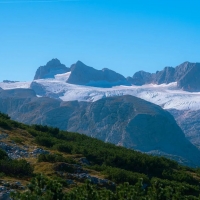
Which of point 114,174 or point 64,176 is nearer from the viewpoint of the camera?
point 64,176

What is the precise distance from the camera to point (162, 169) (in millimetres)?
55000

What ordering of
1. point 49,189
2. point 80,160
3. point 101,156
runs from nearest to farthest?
point 49,189 → point 80,160 → point 101,156

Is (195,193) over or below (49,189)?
below

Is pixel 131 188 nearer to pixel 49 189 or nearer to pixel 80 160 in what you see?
pixel 49 189

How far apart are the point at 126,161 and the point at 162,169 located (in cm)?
500

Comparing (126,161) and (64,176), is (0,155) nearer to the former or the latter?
(64,176)

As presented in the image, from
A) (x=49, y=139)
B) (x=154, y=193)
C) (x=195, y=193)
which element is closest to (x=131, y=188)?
(x=154, y=193)

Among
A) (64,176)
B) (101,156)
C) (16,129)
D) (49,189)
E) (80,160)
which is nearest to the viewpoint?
(49,189)

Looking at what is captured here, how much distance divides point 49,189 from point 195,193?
20.5 meters

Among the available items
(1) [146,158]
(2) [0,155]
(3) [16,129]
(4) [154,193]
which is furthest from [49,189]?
(3) [16,129]

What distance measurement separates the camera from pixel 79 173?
4328 cm

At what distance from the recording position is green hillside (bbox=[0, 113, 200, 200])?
3275 centimetres

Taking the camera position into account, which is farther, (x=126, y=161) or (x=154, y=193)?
(x=126, y=161)

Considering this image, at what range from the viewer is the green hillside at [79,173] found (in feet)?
→ 107
